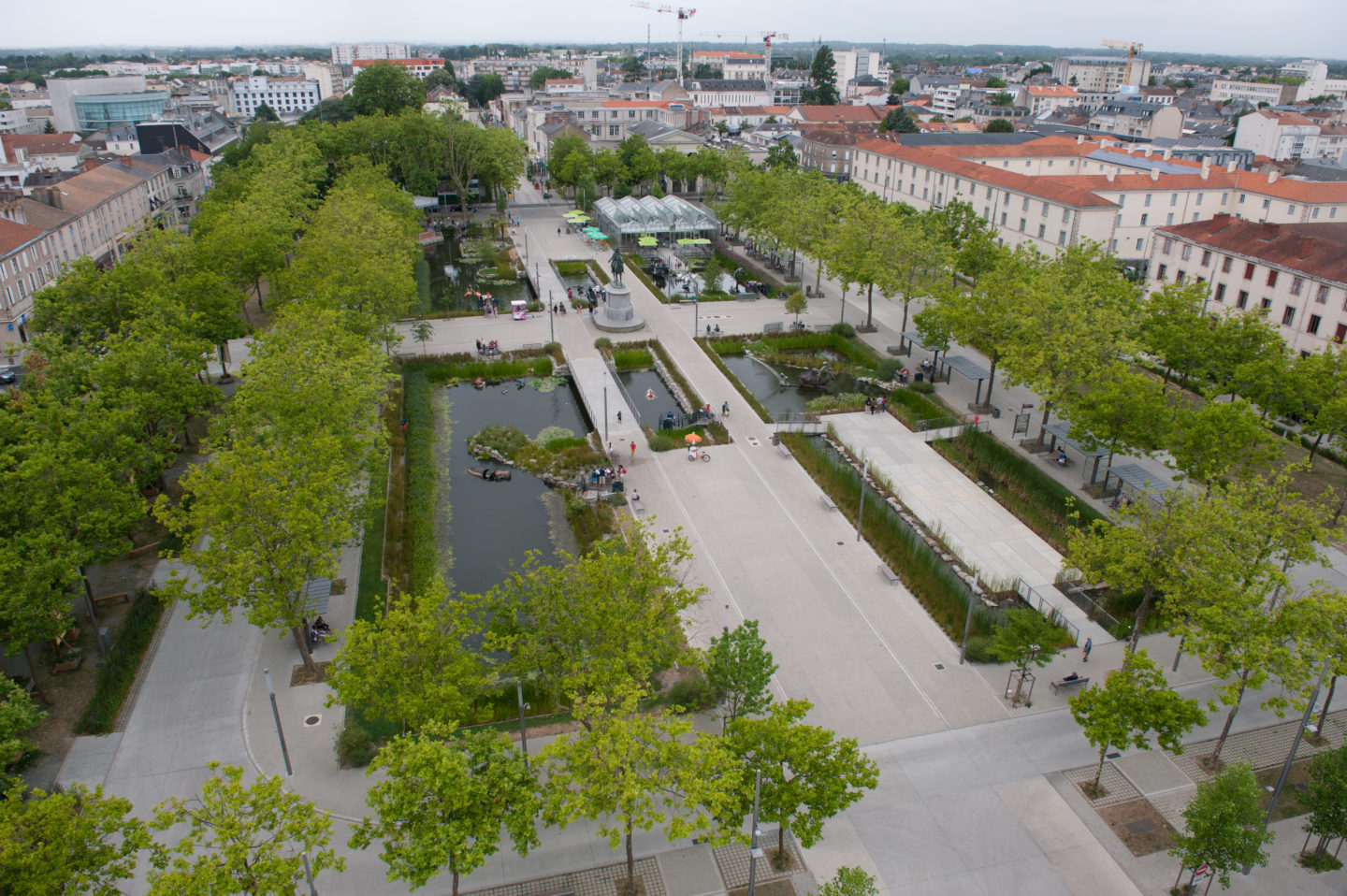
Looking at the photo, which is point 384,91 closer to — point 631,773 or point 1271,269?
point 1271,269

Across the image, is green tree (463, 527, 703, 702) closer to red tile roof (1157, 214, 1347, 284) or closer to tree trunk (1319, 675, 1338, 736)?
tree trunk (1319, 675, 1338, 736)

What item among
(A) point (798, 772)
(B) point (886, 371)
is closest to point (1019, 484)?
(B) point (886, 371)

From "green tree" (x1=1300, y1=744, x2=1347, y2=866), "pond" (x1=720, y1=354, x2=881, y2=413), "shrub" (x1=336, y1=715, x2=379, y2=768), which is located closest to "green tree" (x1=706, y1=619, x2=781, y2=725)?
"shrub" (x1=336, y1=715, x2=379, y2=768)

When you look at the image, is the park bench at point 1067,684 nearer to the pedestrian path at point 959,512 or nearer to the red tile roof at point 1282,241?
the pedestrian path at point 959,512

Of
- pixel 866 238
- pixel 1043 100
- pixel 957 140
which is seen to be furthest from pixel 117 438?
pixel 1043 100

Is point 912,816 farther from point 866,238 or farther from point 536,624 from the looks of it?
point 866,238

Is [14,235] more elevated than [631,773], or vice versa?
[14,235]
